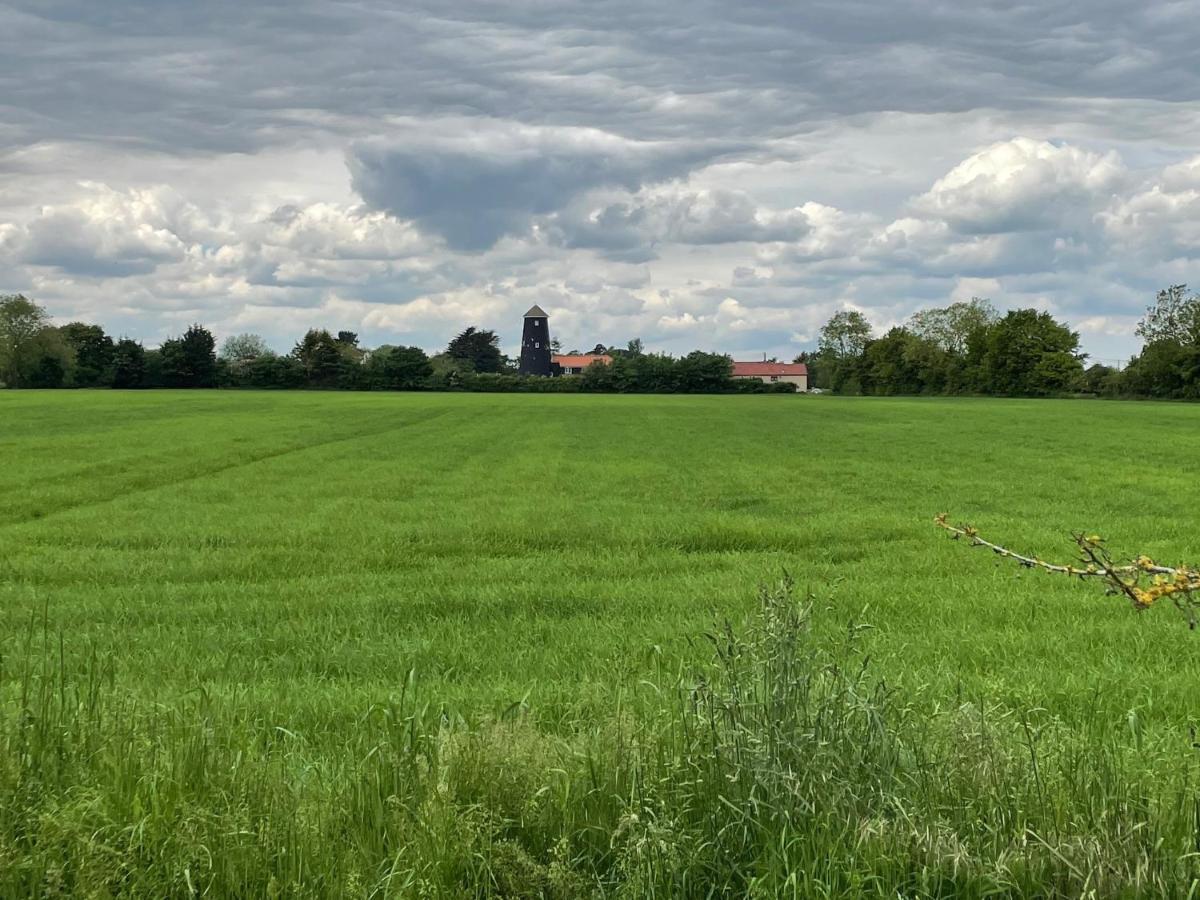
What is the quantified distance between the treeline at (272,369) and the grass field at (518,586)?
12036 centimetres

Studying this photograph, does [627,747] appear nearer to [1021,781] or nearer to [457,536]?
[1021,781]

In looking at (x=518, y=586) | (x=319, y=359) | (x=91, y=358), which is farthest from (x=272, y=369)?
(x=518, y=586)

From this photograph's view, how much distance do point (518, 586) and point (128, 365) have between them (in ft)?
502

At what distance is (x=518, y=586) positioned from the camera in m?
12.7

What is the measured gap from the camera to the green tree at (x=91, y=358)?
145 meters

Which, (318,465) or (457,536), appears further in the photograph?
(318,465)

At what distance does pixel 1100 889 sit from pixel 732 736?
163 cm

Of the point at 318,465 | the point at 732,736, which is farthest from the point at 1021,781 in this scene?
the point at 318,465

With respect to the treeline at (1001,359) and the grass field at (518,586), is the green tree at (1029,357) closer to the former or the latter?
the treeline at (1001,359)

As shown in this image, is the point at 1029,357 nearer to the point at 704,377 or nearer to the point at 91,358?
the point at 704,377

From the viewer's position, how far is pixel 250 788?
470 cm

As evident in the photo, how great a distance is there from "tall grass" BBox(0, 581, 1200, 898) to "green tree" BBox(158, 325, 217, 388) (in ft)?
505

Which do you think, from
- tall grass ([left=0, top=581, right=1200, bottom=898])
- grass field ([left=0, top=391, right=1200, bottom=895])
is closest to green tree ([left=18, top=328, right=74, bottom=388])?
grass field ([left=0, top=391, right=1200, bottom=895])

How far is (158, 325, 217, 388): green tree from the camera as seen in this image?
145 meters
